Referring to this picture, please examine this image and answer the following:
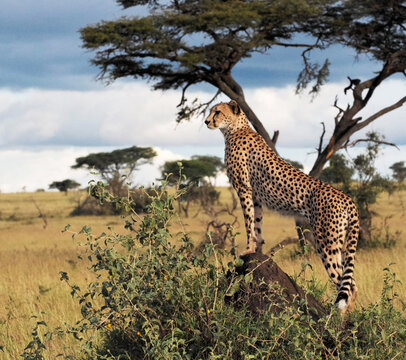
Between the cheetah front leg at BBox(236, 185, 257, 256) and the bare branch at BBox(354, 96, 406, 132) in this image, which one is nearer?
the cheetah front leg at BBox(236, 185, 257, 256)

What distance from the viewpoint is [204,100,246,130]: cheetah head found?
5.81 m

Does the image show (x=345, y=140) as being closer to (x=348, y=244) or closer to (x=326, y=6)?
(x=326, y=6)

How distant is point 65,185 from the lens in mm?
49438

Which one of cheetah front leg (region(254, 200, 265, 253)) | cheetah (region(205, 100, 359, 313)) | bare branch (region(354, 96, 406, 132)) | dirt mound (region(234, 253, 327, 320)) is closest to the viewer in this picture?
dirt mound (region(234, 253, 327, 320))

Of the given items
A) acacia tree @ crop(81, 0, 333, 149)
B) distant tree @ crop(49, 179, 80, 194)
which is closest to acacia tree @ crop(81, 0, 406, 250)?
acacia tree @ crop(81, 0, 333, 149)

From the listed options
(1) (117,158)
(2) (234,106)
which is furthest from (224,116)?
(1) (117,158)

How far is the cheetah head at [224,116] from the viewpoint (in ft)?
19.1

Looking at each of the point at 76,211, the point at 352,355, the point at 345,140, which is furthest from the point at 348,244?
the point at 76,211

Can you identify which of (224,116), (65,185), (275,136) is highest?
(224,116)

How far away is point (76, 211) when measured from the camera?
31.4m

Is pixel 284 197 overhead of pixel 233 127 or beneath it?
beneath

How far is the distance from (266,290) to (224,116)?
84.4 inches

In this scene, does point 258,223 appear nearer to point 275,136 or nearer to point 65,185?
point 275,136

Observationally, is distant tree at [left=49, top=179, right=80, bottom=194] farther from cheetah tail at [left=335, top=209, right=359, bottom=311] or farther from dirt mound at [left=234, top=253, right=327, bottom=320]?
dirt mound at [left=234, top=253, right=327, bottom=320]
